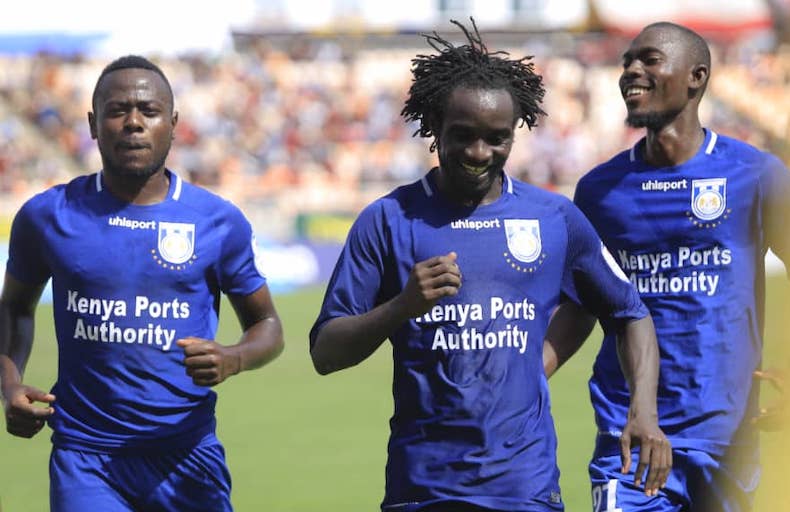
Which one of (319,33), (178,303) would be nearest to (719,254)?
(178,303)

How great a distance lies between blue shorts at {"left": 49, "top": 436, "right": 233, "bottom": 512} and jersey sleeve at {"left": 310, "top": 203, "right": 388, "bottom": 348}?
120 cm

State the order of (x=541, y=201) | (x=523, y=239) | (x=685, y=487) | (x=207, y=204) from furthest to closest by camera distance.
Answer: (x=207, y=204), (x=685, y=487), (x=541, y=201), (x=523, y=239)

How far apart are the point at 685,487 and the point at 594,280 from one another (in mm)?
1224

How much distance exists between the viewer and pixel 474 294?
4.95 metres

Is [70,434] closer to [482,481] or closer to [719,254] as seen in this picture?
[482,481]

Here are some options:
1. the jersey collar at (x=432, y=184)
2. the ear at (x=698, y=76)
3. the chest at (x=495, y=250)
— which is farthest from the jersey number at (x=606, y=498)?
the ear at (x=698, y=76)

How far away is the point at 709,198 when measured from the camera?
20.5 feet

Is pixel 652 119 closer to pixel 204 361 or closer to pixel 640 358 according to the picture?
pixel 640 358

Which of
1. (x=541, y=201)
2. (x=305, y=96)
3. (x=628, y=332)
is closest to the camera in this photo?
(x=541, y=201)

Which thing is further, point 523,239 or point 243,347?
point 243,347

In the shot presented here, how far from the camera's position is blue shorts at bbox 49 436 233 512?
5.69 metres

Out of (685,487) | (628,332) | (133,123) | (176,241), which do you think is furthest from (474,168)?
(685,487)

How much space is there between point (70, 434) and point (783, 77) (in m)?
33.3

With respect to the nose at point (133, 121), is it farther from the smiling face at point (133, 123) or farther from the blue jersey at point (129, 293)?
the blue jersey at point (129, 293)
